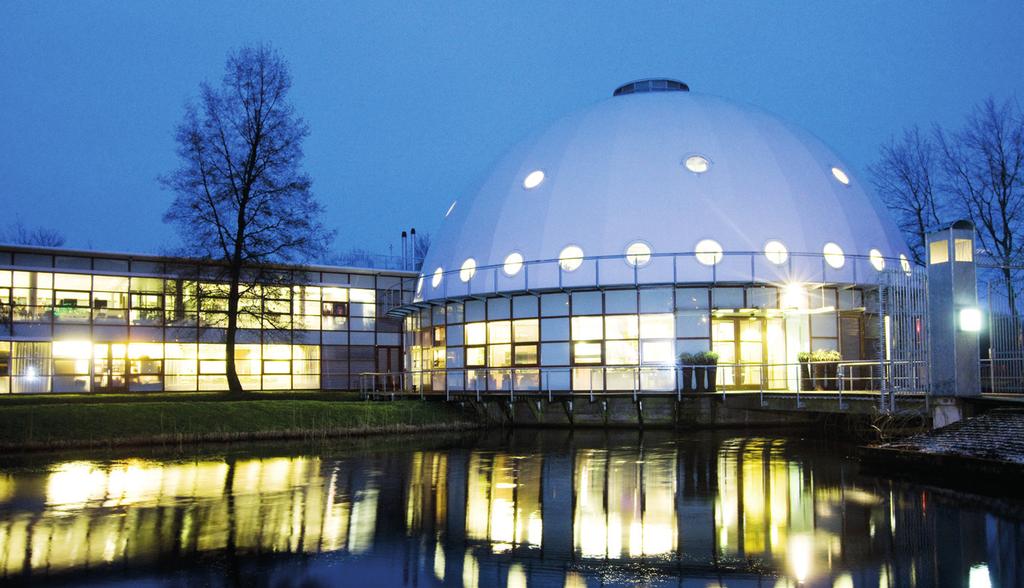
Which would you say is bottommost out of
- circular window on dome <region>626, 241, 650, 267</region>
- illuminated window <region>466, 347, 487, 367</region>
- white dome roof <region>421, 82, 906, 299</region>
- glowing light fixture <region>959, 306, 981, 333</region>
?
illuminated window <region>466, 347, 487, 367</region>

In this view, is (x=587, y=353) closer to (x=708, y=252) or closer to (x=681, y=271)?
(x=681, y=271)

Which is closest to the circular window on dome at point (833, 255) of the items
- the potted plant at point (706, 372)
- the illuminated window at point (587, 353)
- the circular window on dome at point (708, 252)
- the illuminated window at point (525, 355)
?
the circular window on dome at point (708, 252)

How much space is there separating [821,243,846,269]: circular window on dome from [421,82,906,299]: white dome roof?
0.17m

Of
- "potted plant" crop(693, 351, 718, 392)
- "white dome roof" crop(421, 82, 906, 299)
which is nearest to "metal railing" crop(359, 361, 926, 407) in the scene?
"potted plant" crop(693, 351, 718, 392)

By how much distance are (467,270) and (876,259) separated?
15.2 m

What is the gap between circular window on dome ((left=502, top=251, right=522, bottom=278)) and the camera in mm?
33938

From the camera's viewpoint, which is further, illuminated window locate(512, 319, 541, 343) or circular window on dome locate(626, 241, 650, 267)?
illuminated window locate(512, 319, 541, 343)

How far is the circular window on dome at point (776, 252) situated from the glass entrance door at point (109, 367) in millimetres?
29344

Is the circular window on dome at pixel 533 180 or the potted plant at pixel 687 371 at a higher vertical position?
the circular window on dome at pixel 533 180

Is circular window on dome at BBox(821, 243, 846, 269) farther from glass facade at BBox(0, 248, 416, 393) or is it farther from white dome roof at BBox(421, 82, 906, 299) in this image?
glass facade at BBox(0, 248, 416, 393)

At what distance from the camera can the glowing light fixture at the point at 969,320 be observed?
1927 cm

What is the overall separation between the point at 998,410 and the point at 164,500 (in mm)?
14826

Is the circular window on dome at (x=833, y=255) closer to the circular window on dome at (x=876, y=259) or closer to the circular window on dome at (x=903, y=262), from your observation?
the circular window on dome at (x=876, y=259)

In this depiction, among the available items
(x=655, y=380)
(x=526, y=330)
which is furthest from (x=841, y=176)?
(x=526, y=330)
